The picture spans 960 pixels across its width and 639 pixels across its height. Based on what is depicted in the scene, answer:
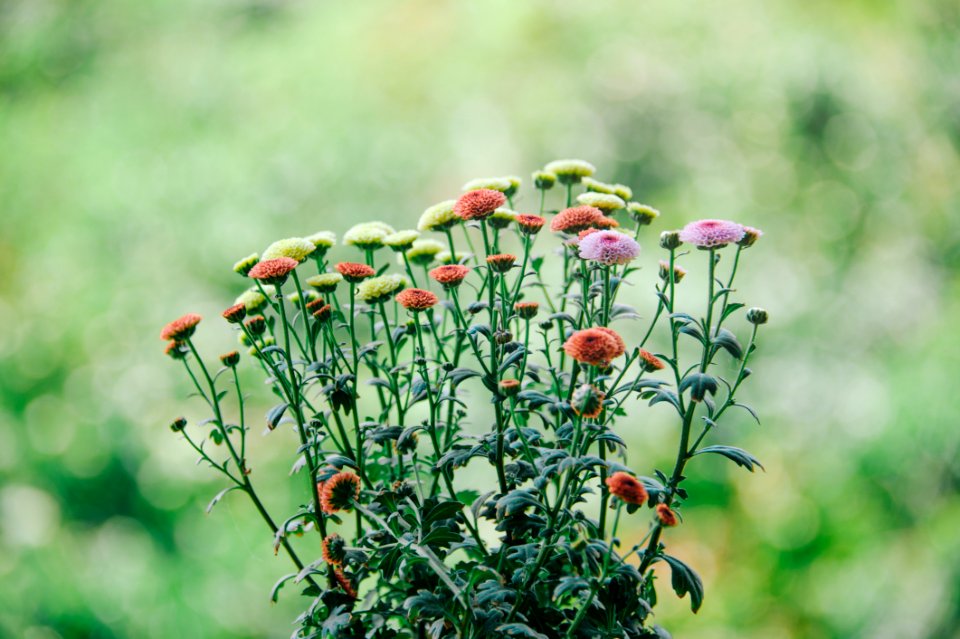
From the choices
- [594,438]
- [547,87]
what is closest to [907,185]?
[547,87]

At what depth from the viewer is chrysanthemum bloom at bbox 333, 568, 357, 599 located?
2.08ft

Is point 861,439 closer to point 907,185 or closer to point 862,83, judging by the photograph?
point 907,185

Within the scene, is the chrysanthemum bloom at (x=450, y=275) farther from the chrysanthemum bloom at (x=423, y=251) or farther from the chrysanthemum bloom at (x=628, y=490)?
the chrysanthemum bloom at (x=628, y=490)

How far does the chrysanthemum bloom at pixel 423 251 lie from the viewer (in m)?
0.70

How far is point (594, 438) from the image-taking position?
1.96 feet

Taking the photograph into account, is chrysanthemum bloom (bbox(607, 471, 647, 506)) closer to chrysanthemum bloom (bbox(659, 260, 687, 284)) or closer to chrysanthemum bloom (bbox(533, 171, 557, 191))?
chrysanthemum bloom (bbox(659, 260, 687, 284))

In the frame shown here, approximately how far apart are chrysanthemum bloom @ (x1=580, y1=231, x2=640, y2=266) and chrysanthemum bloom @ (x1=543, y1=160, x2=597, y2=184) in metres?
0.18

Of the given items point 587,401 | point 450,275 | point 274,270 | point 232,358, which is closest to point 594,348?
point 587,401

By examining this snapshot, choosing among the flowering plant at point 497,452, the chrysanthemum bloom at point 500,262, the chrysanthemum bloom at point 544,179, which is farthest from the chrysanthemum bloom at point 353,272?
the chrysanthemum bloom at point 544,179

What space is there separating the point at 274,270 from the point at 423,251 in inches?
6.5

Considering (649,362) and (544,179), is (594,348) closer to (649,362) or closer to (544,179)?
(649,362)

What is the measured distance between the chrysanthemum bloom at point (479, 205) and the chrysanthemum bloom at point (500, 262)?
4cm

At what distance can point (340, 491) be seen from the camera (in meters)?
0.61

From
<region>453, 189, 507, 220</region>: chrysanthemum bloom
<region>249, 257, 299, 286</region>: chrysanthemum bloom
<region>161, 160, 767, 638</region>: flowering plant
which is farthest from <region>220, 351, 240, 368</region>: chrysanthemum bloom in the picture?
<region>453, 189, 507, 220</region>: chrysanthemum bloom
